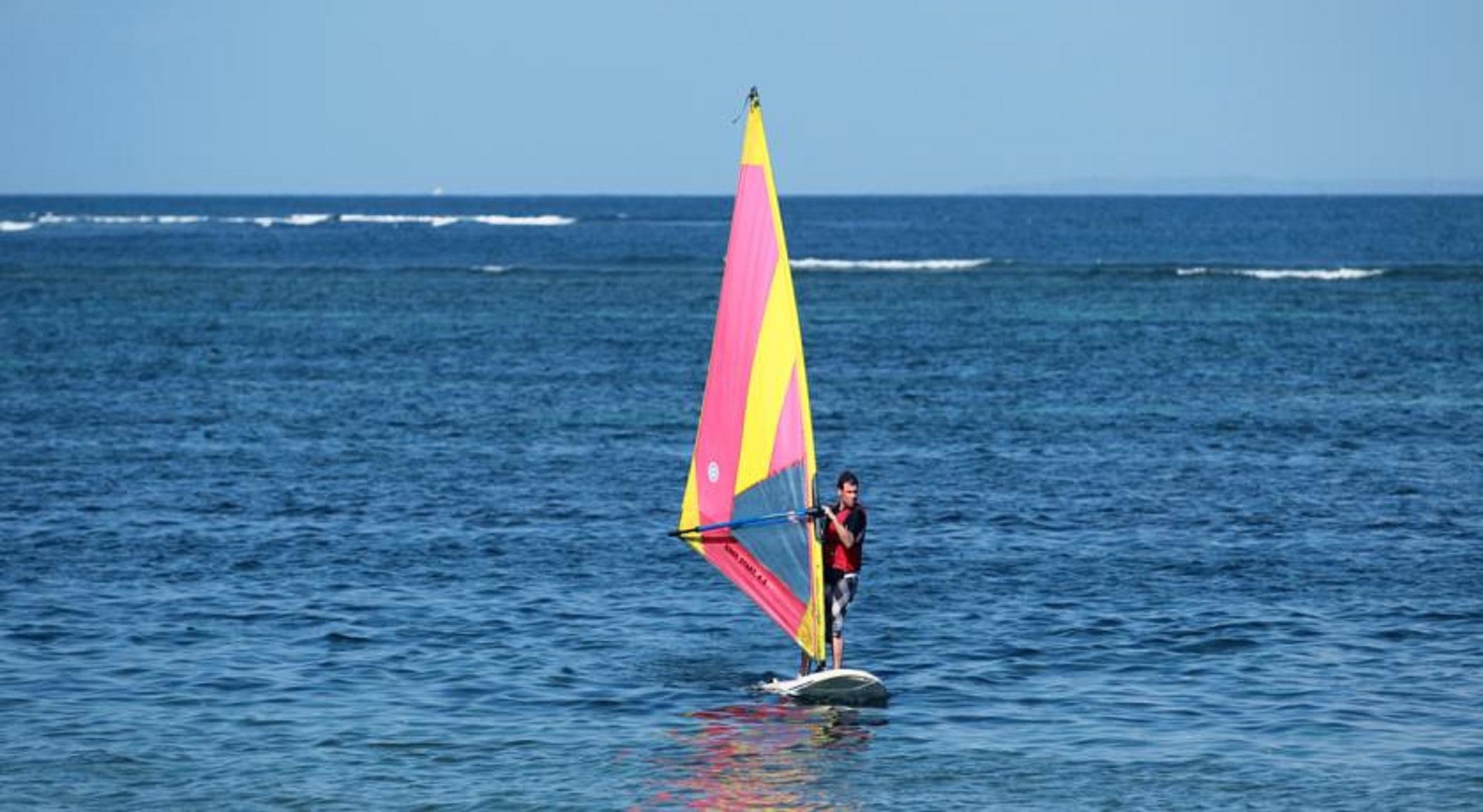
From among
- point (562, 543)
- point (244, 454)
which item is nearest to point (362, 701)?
point (562, 543)

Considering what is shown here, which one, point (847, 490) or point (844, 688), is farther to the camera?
point (844, 688)

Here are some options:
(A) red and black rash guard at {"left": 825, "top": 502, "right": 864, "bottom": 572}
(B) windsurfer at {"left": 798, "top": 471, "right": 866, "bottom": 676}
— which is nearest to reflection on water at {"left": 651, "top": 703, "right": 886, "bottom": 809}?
(B) windsurfer at {"left": 798, "top": 471, "right": 866, "bottom": 676}

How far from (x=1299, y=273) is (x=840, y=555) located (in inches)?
3987

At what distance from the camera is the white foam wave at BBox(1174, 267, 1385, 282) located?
112625 millimetres

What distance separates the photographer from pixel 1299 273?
11812 centimetres

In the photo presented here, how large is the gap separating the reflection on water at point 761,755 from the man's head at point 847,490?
2.42 m

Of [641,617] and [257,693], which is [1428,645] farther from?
[257,693]

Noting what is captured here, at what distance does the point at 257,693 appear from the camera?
23.1 metres

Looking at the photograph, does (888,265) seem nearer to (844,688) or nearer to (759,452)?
(759,452)

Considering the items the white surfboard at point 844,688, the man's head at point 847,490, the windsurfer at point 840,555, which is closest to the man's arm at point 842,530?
the windsurfer at point 840,555

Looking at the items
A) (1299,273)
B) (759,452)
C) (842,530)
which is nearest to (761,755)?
(842,530)

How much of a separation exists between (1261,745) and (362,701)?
10307 millimetres

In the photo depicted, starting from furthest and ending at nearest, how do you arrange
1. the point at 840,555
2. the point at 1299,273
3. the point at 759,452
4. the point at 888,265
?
the point at 888,265
the point at 1299,273
the point at 759,452
the point at 840,555

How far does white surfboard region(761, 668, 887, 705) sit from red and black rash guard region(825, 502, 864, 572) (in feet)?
4.07
